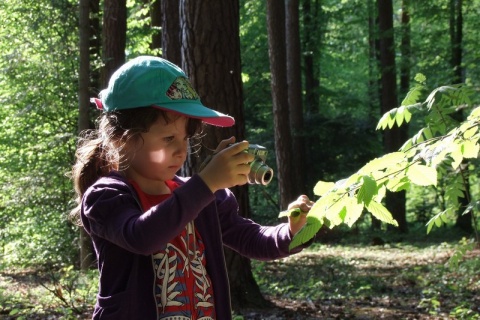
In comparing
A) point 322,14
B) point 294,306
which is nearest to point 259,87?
point 322,14

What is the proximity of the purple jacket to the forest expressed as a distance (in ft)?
1.03

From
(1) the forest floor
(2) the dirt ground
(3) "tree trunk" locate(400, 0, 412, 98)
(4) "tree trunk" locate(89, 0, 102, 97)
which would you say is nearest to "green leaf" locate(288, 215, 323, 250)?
(1) the forest floor

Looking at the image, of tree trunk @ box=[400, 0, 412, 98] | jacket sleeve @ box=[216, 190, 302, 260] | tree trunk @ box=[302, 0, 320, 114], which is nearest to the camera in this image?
jacket sleeve @ box=[216, 190, 302, 260]

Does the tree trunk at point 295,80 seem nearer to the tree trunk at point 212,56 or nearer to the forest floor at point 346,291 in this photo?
the forest floor at point 346,291

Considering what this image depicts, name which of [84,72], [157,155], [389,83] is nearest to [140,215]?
[157,155]

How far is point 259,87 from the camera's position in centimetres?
2245

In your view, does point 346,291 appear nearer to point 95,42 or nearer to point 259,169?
point 259,169

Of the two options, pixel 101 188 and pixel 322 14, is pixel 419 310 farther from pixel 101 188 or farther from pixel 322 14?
pixel 322 14

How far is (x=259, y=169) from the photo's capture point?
6.57 feet

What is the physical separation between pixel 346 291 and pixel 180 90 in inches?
250

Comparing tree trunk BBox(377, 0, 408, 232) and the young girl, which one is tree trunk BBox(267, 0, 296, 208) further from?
the young girl

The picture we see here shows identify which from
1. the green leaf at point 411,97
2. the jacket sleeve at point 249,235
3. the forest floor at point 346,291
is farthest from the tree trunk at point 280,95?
the jacket sleeve at point 249,235

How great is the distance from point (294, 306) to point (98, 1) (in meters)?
9.41

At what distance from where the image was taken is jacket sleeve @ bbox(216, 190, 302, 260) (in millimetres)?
2430
